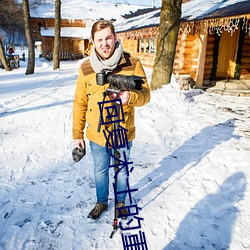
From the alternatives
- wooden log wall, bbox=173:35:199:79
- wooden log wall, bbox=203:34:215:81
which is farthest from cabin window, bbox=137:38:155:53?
wooden log wall, bbox=203:34:215:81

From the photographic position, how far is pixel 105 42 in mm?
1756

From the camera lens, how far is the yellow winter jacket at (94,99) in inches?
75.9

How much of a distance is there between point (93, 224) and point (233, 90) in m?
9.14

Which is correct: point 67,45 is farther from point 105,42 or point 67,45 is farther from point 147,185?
point 105,42

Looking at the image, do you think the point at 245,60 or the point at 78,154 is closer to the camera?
the point at 78,154

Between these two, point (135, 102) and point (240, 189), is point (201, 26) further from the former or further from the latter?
point (135, 102)

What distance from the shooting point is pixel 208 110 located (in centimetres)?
680

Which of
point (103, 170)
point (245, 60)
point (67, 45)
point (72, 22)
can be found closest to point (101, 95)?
point (103, 170)

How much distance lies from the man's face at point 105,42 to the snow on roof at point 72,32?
28.8 metres

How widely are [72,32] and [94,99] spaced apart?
102 ft

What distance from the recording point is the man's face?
5.71ft

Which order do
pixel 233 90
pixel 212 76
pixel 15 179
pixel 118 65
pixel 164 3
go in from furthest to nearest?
pixel 212 76 → pixel 233 90 → pixel 164 3 → pixel 15 179 → pixel 118 65

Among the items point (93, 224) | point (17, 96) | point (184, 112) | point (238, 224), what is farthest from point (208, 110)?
point (17, 96)

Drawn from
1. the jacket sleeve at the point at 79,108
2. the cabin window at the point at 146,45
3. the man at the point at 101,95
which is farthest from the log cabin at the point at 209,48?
the jacket sleeve at the point at 79,108
